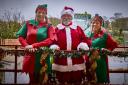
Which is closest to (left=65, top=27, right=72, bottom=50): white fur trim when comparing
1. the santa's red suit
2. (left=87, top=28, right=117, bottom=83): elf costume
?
the santa's red suit

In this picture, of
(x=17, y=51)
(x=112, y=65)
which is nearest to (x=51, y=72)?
(x=17, y=51)

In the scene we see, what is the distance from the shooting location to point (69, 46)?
14.9ft

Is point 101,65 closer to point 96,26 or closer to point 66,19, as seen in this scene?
point 96,26

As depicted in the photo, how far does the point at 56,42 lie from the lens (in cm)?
457

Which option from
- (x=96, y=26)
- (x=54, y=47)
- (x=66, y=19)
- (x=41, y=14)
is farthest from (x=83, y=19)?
(x=54, y=47)

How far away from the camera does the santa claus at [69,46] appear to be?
14.7 ft

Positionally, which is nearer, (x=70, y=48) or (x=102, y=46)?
(x=70, y=48)

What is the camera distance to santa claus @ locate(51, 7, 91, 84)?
4473mm

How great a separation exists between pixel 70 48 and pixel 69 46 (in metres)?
0.04

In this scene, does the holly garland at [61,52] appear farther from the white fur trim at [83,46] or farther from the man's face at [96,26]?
the man's face at [96,26]

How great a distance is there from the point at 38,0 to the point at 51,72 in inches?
52.9

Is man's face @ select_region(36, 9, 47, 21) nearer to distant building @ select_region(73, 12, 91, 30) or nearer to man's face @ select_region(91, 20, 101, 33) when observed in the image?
distant building @ select_region(73, 12, 91, 30)

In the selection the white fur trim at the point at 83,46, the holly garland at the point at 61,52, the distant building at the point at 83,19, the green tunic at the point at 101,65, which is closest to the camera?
the holly garland at the point at 61,52

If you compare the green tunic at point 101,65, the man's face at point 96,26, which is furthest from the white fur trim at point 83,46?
the man's face at point 96,26
